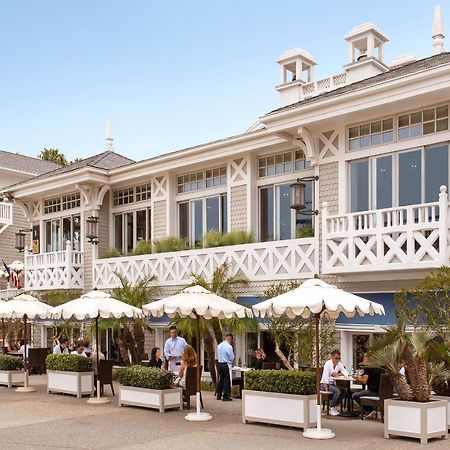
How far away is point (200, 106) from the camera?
18094mm

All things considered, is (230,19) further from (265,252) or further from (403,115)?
(265,252)

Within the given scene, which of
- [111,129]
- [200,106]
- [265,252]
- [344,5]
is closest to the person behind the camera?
[344,5]

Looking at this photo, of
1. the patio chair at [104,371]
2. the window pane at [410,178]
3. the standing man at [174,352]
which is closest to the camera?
the window pane at [410,178]

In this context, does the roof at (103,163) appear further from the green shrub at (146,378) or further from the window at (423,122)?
the window at (423,122)

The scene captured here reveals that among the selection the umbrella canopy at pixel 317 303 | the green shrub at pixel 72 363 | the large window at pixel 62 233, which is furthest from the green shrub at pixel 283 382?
the large window at pixel 62 233

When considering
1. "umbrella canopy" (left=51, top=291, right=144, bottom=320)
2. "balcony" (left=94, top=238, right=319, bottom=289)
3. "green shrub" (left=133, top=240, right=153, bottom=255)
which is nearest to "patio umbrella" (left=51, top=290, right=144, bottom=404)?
"umbrella canopy" (left=51, top=291, right=144, bottom=320)

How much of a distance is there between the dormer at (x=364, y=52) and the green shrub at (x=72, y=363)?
1071 centimetres

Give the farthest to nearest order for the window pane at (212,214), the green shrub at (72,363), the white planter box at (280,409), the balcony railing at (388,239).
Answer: the window pane at (212,214) < the green shrub at (72,363) < the balcony railing at (388,239) < the white planter box at (280,409)

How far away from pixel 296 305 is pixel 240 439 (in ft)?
7.14

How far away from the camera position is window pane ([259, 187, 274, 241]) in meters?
18.3

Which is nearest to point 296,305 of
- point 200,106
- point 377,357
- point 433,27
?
point 377,357

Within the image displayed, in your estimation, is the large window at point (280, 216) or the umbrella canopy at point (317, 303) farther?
the large window at point (280, 216)

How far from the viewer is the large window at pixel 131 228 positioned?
21938 mm

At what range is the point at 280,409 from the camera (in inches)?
452
